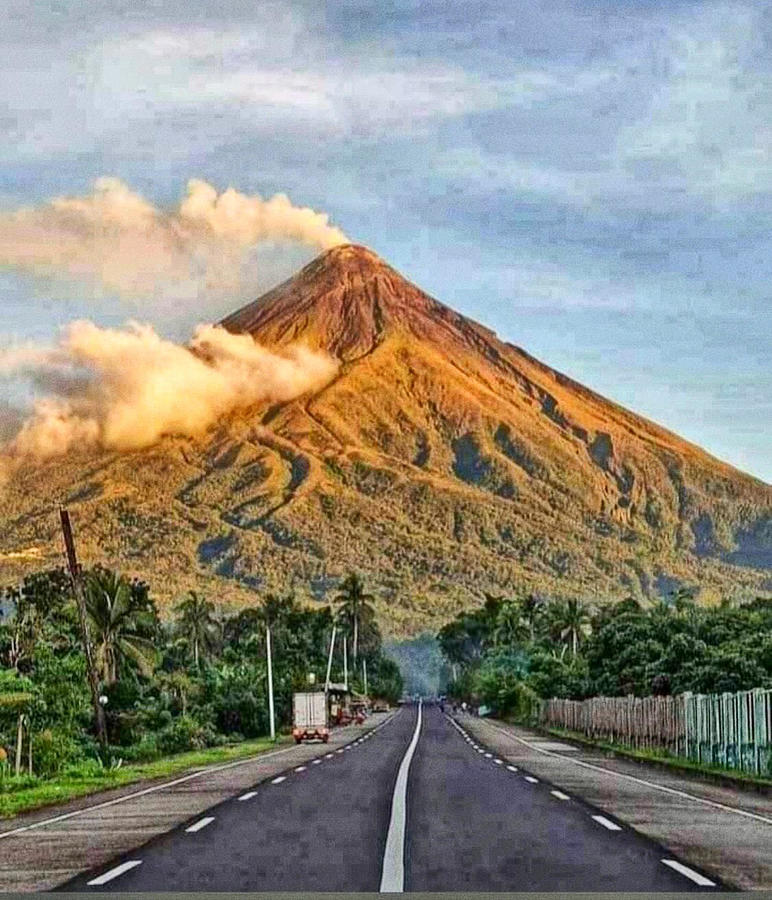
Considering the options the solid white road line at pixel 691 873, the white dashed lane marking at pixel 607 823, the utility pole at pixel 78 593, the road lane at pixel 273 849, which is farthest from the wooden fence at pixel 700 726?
the solid white road line at pixel 691 873

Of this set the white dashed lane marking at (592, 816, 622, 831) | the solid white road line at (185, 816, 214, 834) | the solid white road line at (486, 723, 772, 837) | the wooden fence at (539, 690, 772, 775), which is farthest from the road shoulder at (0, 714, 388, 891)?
the wooden fence at (539, 690, 772, 775)

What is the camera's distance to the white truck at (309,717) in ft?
228

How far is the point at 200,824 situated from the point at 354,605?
158196mm

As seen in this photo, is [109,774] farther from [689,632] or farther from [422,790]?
[689,632]

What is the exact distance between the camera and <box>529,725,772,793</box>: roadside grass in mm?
29375

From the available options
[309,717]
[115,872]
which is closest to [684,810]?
[115,872]

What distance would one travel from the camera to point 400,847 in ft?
55.5

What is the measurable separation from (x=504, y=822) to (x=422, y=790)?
7.59 meters

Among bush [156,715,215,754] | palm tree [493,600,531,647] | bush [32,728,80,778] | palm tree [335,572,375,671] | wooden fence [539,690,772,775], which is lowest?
bush [156,715,215,754]

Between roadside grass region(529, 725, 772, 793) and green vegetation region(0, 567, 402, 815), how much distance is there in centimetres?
1163

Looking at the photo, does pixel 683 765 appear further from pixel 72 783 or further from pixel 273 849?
pixel 273 849

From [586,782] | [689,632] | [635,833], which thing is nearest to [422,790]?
[586,782]

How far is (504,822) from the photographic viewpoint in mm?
20578

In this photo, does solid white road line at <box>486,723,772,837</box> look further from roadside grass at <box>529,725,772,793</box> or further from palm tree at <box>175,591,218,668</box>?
palm tree at <box>175,591,218,668</box>
